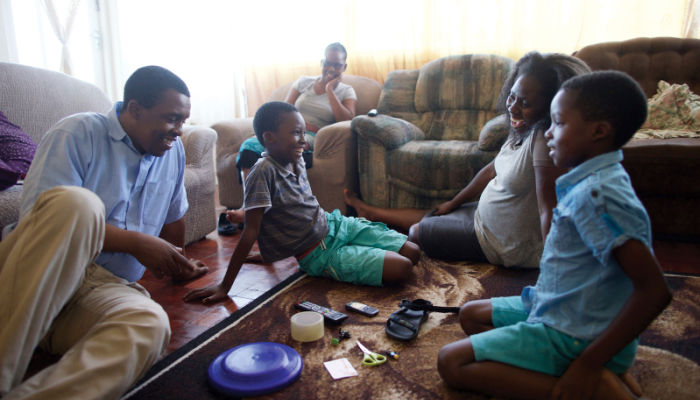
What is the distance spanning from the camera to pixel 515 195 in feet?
5.12

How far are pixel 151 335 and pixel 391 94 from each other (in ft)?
7.81

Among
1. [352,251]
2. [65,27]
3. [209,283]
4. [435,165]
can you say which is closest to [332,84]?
[435,165]

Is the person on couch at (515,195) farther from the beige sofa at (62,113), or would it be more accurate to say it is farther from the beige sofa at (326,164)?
the beige sofa at (62,113)

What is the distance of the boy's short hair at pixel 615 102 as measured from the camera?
0.83 meters

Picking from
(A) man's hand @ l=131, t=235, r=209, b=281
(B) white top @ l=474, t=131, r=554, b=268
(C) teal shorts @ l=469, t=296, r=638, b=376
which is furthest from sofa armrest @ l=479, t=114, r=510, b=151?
(A) man's hand @ l=131, t=235, r=209, b=281

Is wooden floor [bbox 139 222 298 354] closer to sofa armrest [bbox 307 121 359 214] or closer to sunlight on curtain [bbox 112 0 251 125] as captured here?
sofa armrest [bbox 307 121 359 214]

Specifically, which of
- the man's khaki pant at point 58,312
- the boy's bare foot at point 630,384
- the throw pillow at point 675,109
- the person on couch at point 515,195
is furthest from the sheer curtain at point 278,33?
the man's khaki pant at point 58,312

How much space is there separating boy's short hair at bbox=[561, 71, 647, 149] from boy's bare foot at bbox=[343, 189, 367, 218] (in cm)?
160

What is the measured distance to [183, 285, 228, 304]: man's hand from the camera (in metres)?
1.45

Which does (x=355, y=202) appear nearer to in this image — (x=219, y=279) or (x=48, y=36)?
(x=219, y=279)

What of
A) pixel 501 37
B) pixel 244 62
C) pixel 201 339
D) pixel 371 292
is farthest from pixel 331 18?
pixel 201 339

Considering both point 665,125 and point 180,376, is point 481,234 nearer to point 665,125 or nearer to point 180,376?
point 180,376

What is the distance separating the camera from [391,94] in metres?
2.94

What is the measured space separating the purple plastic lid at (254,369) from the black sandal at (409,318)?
0.98 ft
